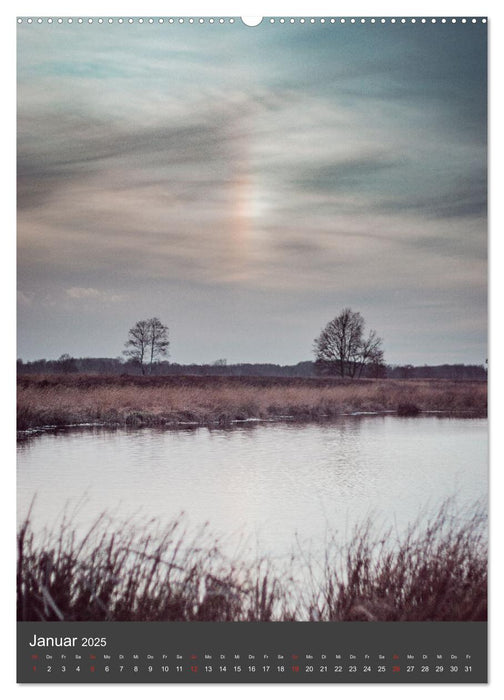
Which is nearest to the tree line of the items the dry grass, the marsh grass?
the dry grass

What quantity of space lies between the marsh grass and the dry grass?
121cm

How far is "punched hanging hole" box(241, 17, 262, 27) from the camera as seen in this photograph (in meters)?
4.70

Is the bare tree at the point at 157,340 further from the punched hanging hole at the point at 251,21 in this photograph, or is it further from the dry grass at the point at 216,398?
the punched hanging hole at the point at 251,21

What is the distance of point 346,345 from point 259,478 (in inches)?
78.2

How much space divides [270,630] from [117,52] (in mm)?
4028

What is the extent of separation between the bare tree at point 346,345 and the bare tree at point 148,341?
1657mm

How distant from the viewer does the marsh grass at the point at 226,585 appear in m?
4.26

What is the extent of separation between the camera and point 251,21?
4715mm

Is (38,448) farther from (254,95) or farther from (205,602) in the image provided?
(254,95)

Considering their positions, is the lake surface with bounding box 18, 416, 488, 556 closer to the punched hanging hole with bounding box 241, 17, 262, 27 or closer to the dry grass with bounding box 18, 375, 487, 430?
the dry grass with bounding box 18, 375, 487, 430

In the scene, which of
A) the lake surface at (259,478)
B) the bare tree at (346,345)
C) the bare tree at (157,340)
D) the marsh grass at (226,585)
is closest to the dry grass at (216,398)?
the lake surface at (259,478)

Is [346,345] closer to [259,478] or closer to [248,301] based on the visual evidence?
[248,301]

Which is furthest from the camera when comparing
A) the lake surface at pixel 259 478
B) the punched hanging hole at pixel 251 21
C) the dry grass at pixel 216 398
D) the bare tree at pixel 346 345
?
the bare tree at pixel 346 345

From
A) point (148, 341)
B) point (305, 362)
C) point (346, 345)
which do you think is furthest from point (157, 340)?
point (346, 345)
